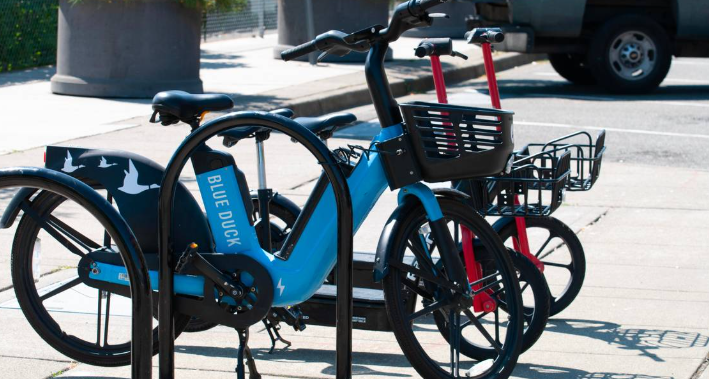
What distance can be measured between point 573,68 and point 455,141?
38.6 ft

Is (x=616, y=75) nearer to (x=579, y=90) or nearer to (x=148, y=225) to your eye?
(x=579, y=90)

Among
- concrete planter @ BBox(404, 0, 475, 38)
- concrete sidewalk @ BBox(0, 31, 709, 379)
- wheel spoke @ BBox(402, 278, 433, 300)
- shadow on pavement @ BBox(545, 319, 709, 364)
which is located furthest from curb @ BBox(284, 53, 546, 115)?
wheel spoke @ BBox(402, 278, 433, 300)

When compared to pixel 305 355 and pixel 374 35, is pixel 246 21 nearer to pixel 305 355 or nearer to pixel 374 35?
pixel 305 355

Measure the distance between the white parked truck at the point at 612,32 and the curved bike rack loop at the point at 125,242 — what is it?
1038 cm

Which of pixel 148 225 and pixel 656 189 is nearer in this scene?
pixel 148 225

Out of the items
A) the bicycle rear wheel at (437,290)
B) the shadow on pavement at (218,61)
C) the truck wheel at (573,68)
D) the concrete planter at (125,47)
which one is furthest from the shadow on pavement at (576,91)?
the bicycle rear wheel at (437,290)

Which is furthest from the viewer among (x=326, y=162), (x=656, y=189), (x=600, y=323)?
(x=656, y=189)

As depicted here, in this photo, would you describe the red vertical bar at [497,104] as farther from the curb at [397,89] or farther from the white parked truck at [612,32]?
the white parked truck at [612,32]

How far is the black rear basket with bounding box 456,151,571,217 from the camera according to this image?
457 centimetres

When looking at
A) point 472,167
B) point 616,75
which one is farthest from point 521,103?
point 472,167

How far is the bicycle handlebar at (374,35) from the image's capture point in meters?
3.75

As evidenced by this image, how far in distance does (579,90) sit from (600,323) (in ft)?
32.2

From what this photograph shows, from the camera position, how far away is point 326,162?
3.61 metres

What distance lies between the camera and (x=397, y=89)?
535 inches
